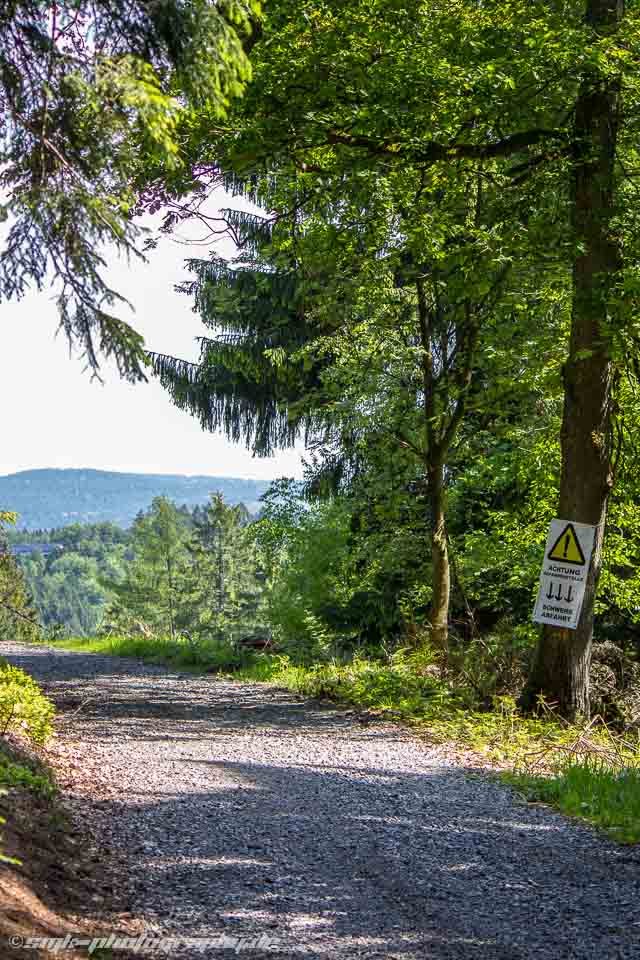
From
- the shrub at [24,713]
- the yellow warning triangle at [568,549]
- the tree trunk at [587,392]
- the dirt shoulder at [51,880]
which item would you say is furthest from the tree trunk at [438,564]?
the dirt shoulder at [51,880]

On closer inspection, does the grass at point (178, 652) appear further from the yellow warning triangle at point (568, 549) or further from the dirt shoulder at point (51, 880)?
the dirt shoulder at point (51, 880)

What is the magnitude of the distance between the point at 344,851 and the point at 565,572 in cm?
579

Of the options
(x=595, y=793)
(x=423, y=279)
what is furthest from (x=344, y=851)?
(x=423, y=279)

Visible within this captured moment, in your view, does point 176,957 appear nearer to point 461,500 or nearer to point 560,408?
point 560,408

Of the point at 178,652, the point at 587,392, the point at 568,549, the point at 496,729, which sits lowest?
the point at 178,652

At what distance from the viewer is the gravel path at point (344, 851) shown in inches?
164

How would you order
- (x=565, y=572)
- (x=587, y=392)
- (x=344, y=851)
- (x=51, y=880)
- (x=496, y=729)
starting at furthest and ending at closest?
(x=565, y=572) < (x=587, y=392) < (x=496, y=729) < (x=344, y=851) < (x=51, y=880)

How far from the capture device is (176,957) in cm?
371

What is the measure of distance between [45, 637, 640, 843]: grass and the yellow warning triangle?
1682 millimetres

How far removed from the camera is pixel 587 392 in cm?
1033

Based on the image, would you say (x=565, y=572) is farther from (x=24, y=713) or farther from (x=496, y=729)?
(x=24, y=713)

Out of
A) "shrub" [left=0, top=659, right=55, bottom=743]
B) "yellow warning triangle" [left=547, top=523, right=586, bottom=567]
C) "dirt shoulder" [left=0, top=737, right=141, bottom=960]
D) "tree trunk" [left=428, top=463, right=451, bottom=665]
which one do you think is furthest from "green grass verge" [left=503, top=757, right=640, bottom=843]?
"tree trunk" [left=428, top=463, right=451, bottom=665]

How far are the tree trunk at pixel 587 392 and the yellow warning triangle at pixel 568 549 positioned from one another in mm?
195

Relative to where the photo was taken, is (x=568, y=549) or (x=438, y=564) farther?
(x=438, y=564)
